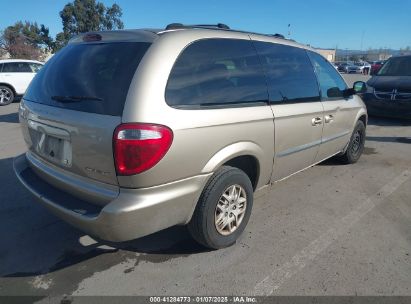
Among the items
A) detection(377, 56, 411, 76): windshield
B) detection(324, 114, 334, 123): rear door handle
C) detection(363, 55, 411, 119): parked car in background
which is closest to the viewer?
detection(324, 114, 334, 123): rear door handle

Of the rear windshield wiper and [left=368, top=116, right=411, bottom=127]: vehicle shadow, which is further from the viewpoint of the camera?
[left=368, top=116, right=411, bottom=127]: vehicle shadow

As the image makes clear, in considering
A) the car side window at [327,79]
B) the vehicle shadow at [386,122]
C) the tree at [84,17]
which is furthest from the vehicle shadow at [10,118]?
the tree at [84,17]

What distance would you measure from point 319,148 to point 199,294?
251cm

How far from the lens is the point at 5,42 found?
44.6 metres

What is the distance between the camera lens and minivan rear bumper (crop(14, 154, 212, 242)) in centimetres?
238

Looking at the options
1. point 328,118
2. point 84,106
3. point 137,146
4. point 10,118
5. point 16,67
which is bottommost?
point 10,118

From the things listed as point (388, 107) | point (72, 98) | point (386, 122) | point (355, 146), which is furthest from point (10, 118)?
point (386, 122)

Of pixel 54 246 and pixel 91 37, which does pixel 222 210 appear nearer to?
pixel 54 246

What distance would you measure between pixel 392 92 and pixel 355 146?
158 inches

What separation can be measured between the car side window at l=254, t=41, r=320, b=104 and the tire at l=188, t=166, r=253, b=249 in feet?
2.97

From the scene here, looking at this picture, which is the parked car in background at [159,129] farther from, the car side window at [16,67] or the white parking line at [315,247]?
the car side window at [16,67]

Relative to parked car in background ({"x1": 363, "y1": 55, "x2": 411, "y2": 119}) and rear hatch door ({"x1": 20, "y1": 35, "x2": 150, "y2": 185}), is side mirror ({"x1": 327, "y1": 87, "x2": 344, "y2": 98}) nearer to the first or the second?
rear hatch door ({"x1": 20, "y1": 35, "x2": 150, "y2": 185})

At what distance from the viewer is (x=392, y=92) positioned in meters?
8.70

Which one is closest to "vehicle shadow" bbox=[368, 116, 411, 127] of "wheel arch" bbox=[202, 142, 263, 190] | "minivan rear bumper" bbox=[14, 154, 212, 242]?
"wheel arch" bbox=[202, 142, 263, 190]
